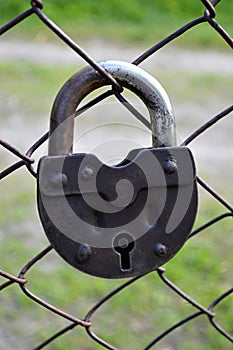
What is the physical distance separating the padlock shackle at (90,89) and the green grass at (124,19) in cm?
363

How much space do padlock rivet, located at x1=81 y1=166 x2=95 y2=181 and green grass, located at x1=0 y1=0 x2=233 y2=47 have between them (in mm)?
3666

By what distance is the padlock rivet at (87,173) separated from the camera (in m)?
0.56

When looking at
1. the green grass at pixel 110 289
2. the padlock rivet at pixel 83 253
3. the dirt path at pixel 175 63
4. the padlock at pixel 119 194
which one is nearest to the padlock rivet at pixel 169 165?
the padlock at pixel 119 194

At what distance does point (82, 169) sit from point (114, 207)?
52 mm

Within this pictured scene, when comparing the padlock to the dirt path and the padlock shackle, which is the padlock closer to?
the padlock shackle

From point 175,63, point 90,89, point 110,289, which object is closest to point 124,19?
point 175,63

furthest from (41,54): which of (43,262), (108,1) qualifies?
(43,262)

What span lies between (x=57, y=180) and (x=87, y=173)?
0.03 m

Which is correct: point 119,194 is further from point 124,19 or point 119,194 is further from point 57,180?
point 124,19

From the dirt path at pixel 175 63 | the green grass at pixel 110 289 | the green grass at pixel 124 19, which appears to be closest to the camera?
the green grass at pixel 110 289

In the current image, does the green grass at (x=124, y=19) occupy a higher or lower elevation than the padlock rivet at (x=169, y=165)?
lower

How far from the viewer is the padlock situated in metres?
0.56

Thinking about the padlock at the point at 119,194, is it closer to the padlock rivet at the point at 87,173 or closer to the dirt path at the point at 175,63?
the padlock rivet at the point at 87,173

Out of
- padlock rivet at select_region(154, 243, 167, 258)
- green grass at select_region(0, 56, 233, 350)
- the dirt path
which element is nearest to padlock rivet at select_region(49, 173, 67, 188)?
padlock rivet at select_region(154, 243, 167, 258)
